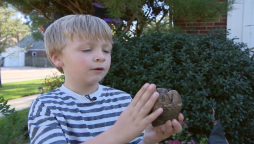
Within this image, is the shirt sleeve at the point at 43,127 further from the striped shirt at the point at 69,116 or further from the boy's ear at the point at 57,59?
the boy's ear at the point at 57,59

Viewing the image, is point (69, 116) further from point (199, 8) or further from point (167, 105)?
point (199, 8)

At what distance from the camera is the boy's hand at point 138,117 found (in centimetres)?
92

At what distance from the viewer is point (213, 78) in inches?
124

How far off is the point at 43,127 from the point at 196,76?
93.4 inches

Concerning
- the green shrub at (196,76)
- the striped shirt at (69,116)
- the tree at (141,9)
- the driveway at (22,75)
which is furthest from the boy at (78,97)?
the driveway at (22,75)

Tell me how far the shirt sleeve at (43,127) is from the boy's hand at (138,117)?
0.33 meters

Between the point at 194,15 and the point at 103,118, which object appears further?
the point at 194,15

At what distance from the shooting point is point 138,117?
0.92 metres

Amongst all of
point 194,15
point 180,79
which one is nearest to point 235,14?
point 194,15

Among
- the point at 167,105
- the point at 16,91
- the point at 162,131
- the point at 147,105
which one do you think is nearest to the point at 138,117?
the point at 147,105

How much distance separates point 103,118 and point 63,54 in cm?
44

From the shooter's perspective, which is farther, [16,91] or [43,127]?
[16,91]

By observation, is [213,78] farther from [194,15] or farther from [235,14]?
[235,14]

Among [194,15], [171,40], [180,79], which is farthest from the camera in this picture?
[194,15]
